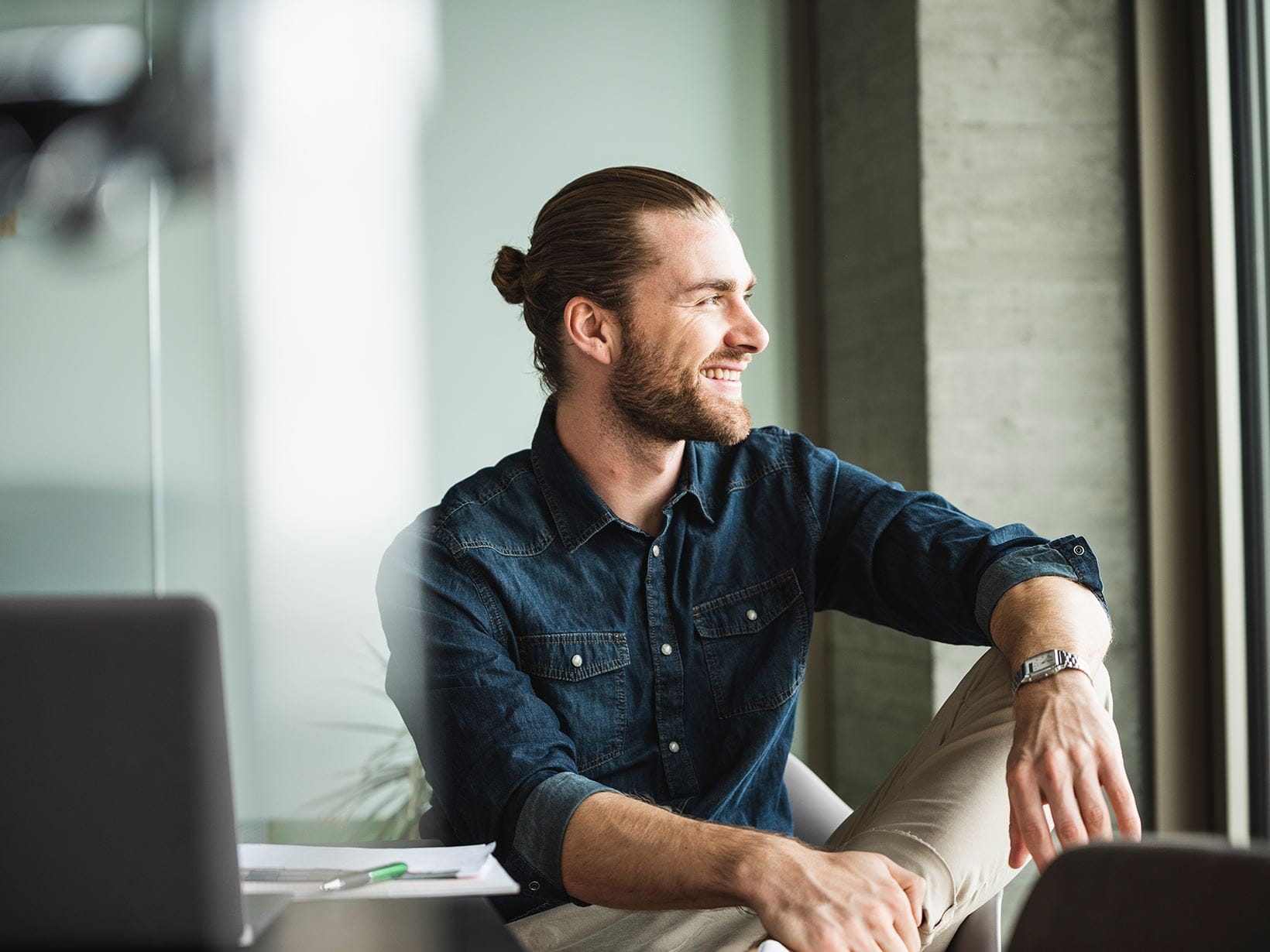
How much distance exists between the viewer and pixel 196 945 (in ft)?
2.21

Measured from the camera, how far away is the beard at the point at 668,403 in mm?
1662

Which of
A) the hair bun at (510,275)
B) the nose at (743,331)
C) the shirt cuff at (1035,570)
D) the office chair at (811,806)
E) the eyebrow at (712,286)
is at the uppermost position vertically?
the hair bun at (510,275)

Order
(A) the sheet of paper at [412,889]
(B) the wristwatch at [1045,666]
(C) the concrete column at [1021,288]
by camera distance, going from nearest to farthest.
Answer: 1. (A) the sheet of paper at [412,889]
2. (B) the wristwatch at [1045,666]
3. (C) the concrete column at [1021,288]

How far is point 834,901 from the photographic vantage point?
1048mm

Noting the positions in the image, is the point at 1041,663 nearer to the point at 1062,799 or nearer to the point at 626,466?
the point at 1062,799

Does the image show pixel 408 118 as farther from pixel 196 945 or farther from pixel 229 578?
pixel 196 945

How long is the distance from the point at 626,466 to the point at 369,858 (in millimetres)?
865

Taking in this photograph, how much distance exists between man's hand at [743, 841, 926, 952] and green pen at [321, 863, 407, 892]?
14.3 inches

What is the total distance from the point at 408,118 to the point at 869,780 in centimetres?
186

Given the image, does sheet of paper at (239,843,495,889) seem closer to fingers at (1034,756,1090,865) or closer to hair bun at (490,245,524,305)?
fingers at (1034,756,1090,865)

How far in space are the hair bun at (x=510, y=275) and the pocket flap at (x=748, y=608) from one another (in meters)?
0.60

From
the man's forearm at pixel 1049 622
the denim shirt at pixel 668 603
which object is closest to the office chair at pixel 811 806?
the denim shirt at pixel 668 603

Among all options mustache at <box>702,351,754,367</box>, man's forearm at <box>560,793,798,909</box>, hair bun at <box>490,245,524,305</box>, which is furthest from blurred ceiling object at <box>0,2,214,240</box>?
man's forearm at <box>560,793,798,909</box>

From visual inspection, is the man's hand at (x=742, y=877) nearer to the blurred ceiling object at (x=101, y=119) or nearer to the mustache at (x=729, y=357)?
the mustache at (x=729, y=357)
